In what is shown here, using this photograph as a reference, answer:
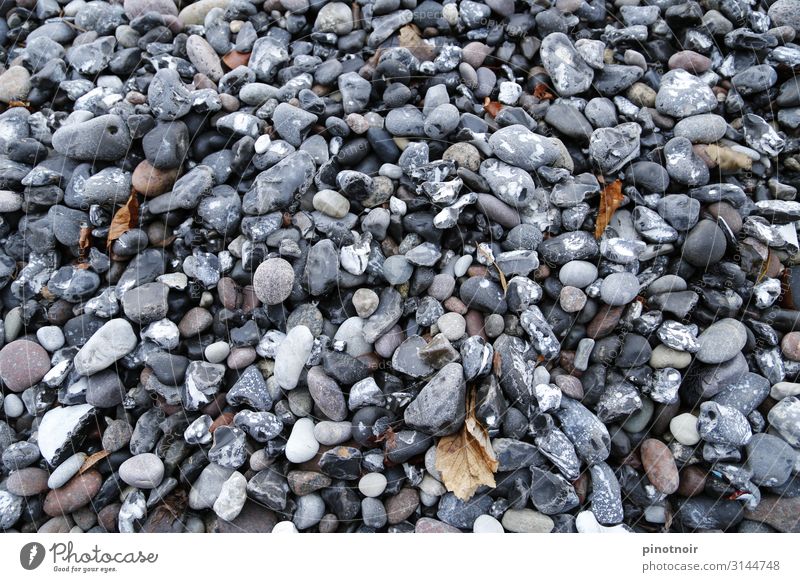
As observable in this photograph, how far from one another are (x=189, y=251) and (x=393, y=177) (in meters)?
0.76

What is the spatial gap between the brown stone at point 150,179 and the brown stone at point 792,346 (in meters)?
2.13

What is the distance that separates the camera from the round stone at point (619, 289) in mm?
1772

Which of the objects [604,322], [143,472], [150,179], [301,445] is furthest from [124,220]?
[604,322]

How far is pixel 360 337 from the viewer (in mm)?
1792

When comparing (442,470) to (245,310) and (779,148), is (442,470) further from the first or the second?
(779,148)

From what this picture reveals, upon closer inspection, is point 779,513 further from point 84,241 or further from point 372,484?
point 84,241

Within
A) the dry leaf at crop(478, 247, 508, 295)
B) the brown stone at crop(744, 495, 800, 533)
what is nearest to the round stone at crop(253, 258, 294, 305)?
the dry leaf at crop(478, 247, 508, 295)

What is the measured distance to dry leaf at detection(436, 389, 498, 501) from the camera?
160 cm

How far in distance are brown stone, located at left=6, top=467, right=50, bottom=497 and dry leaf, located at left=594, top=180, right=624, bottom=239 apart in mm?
1953

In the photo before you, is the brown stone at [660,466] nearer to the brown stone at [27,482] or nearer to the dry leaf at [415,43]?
the dry leaf at [415,43]

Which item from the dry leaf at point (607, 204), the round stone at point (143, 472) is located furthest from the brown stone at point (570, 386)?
the round stone at point (143, 472)

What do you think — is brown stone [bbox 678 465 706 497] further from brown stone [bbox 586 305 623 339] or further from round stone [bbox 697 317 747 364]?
brown stone [bbox 586 305 623 339]

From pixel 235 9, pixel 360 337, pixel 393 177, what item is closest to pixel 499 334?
pixel 360 337

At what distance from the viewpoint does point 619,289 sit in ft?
5.81
